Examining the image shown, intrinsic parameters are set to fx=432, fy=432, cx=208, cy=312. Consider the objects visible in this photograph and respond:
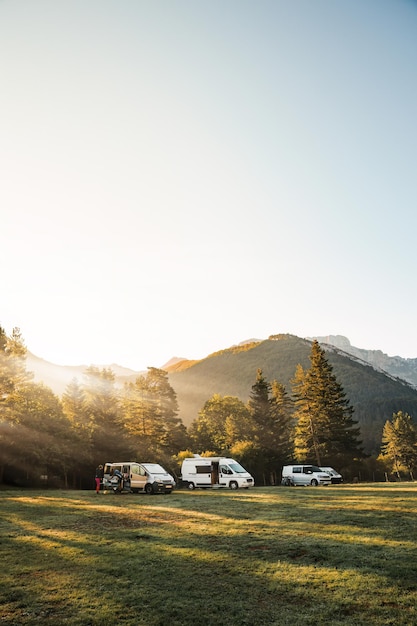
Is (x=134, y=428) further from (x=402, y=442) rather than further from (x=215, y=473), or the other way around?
(x=402, y=442)

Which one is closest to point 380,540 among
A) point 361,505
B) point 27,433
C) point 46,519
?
point 361,505

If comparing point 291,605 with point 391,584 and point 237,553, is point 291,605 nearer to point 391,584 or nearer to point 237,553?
point 391,584

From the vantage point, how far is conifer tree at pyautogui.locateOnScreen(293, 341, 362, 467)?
6056 centimetres

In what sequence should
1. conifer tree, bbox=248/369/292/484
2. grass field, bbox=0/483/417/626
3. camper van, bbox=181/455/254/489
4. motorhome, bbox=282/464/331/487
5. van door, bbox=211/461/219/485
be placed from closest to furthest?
1. grass field, bbox=0/483/417/626
2. camper van, bbox=181/455/254/489
3. van door, bbox=211/461/219/485
4. motorhome, bbox=282/464/331/487
5. conifer tree, bbox=248/369/292/484

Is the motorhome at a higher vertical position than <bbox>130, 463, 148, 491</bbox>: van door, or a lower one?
lower

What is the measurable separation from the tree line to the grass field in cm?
2891

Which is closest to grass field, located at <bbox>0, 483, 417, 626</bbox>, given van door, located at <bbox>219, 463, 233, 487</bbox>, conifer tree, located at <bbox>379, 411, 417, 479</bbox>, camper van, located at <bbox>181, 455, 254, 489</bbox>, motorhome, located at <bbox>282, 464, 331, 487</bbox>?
camper van, located at <bbox>181, 455, 254, 489</bbox>

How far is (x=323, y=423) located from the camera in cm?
6141

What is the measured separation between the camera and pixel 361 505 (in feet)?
67.6

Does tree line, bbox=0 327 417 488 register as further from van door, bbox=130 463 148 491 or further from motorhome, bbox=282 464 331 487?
van door, bbox=130 463 148 491

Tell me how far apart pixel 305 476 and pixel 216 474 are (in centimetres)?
997

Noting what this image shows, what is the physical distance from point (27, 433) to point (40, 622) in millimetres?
40285

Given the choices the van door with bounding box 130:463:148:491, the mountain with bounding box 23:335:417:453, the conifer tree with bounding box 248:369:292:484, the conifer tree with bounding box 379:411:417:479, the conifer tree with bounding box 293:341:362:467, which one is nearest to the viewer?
the van door with bounding box 130:463:148:491

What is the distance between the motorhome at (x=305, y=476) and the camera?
137 ft
